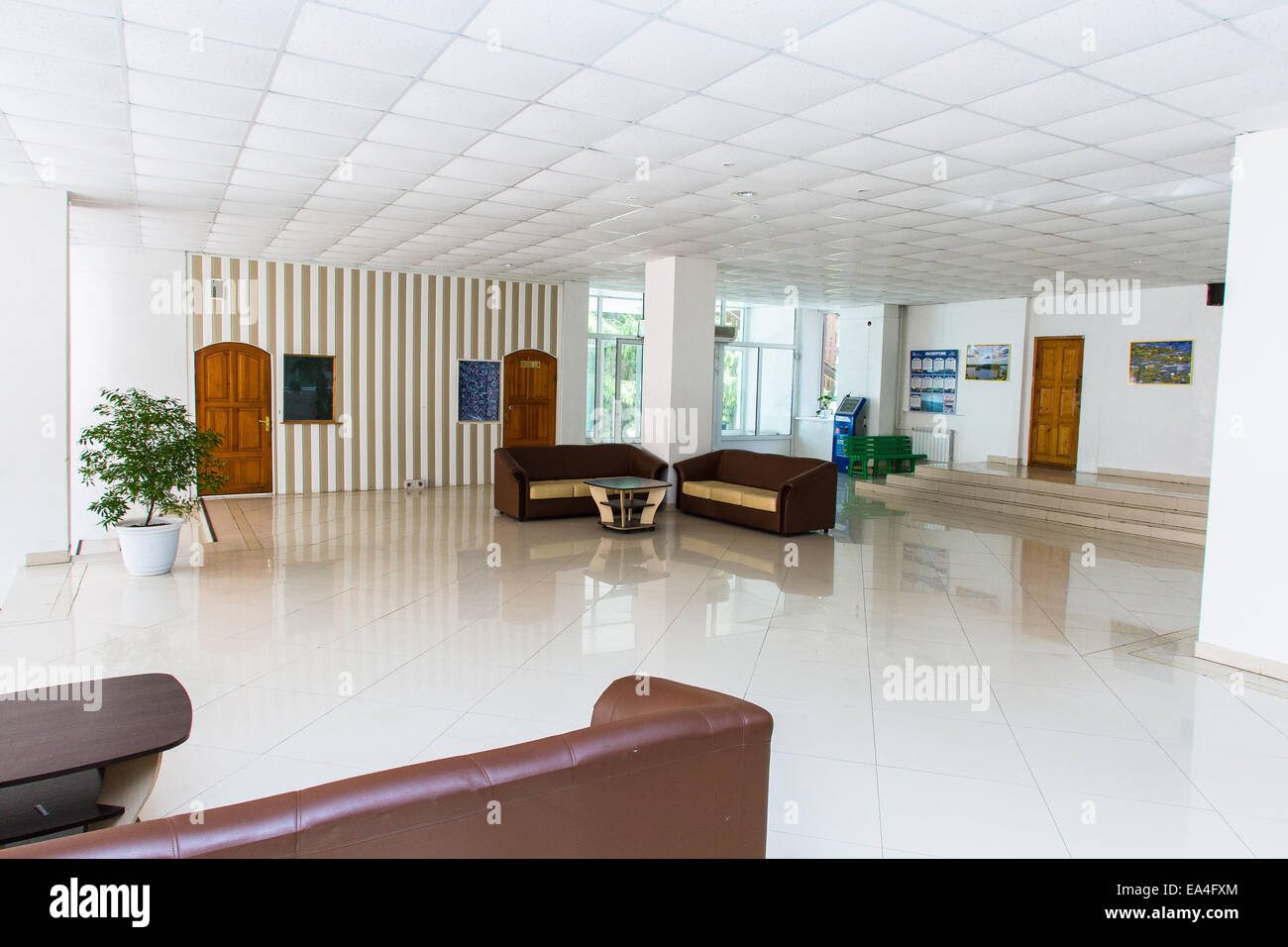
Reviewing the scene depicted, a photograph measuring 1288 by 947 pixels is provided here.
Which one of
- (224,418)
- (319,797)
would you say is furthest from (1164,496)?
(224,418)

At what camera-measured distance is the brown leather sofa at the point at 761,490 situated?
30.7ft

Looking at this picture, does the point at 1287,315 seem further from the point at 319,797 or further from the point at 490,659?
the point at 319,797

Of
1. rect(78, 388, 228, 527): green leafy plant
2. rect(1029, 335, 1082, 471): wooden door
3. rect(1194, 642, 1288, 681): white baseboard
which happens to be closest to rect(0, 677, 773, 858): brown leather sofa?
rect(1194, 642, 1288, 681): white baseboard

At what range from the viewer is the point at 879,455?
49.9ft

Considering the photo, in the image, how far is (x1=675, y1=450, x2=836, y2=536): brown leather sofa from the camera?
9359mm

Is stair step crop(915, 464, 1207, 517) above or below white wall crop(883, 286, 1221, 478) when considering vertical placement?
below

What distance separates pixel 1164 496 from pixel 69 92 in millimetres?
11100

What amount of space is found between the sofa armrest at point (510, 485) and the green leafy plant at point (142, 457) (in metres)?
3.46

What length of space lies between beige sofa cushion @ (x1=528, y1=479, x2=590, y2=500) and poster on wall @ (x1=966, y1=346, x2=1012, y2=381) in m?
7.89

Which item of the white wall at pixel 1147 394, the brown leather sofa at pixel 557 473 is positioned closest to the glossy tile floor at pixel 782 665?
the brown leather sofa at pixel 557 473

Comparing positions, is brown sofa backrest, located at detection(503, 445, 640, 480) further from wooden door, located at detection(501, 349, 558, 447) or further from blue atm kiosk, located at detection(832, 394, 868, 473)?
blue atm kiosk, located at detection(832, 394, 868, 473)

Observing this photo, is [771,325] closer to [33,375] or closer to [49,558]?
[33,375]
